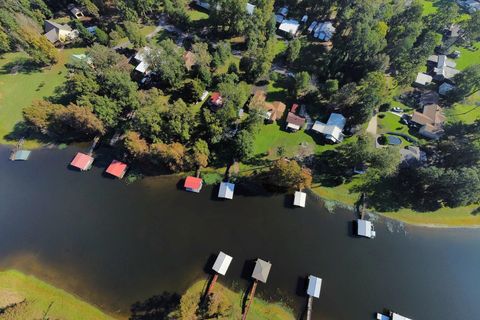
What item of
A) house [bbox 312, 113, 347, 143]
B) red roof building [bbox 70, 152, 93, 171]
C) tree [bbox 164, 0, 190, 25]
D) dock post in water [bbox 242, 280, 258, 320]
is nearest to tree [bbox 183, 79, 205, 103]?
tree [bbox 164, 0, 190, 25]

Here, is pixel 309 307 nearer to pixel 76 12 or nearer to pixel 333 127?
pixel 333 127

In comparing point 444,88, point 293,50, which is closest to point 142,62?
point 293,50

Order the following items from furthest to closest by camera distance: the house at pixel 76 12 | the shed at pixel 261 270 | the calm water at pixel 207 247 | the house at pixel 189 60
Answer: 1. the house at pixel 76 12
2. the house at pixel 189 60
3. the calm water at pixel 207 247
4. the shed at pixel 261 270

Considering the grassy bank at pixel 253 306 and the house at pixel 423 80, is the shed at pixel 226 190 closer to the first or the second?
the grassy bank at pixel 253 306

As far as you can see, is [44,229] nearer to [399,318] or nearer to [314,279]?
[314,279]

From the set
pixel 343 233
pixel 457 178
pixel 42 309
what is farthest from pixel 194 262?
pixel 457 178

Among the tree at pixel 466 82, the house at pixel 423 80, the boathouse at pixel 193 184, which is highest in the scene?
the house at pixel 423 80

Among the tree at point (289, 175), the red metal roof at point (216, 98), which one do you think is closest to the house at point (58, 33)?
the red metal roof at point (216, 98)
